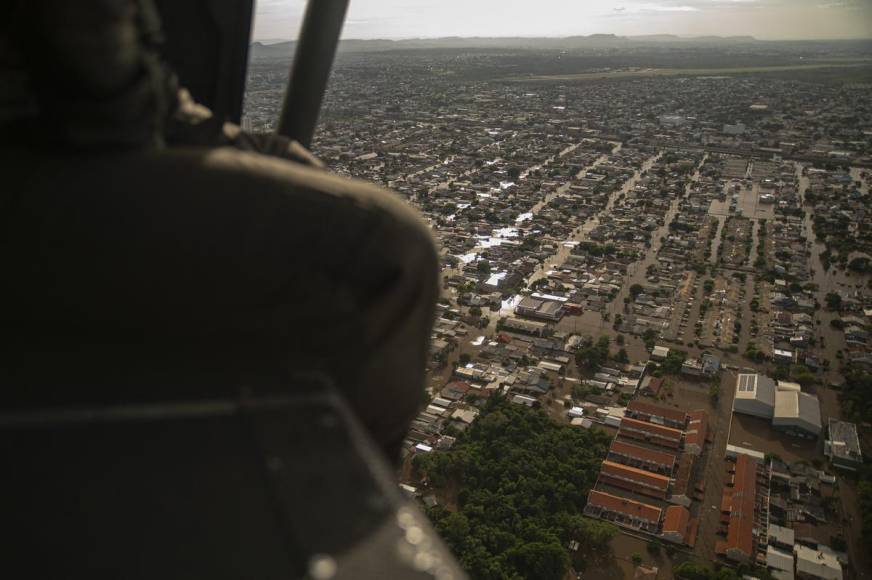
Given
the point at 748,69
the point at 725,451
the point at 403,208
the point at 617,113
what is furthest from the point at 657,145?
the point at 748,69

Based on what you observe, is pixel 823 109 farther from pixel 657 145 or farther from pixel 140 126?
pixel 140 126

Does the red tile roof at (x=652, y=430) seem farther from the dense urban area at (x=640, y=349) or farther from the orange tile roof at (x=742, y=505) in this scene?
the orange tile roof at (x=742, y=505)

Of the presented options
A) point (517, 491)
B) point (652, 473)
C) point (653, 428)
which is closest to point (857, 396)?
point (653, 428)

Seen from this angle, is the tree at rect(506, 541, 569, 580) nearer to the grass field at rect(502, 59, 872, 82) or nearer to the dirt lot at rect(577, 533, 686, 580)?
the dirt lot at rect(577, 533, 686, 580)

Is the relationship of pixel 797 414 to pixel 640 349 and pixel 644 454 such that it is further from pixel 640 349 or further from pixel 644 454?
pixel 640 349

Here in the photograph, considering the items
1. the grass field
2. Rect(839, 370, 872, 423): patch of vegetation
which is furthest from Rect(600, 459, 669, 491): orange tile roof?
the grass field

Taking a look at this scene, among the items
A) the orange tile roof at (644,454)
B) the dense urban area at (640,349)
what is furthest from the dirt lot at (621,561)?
the orange tile roof at (644,454)
